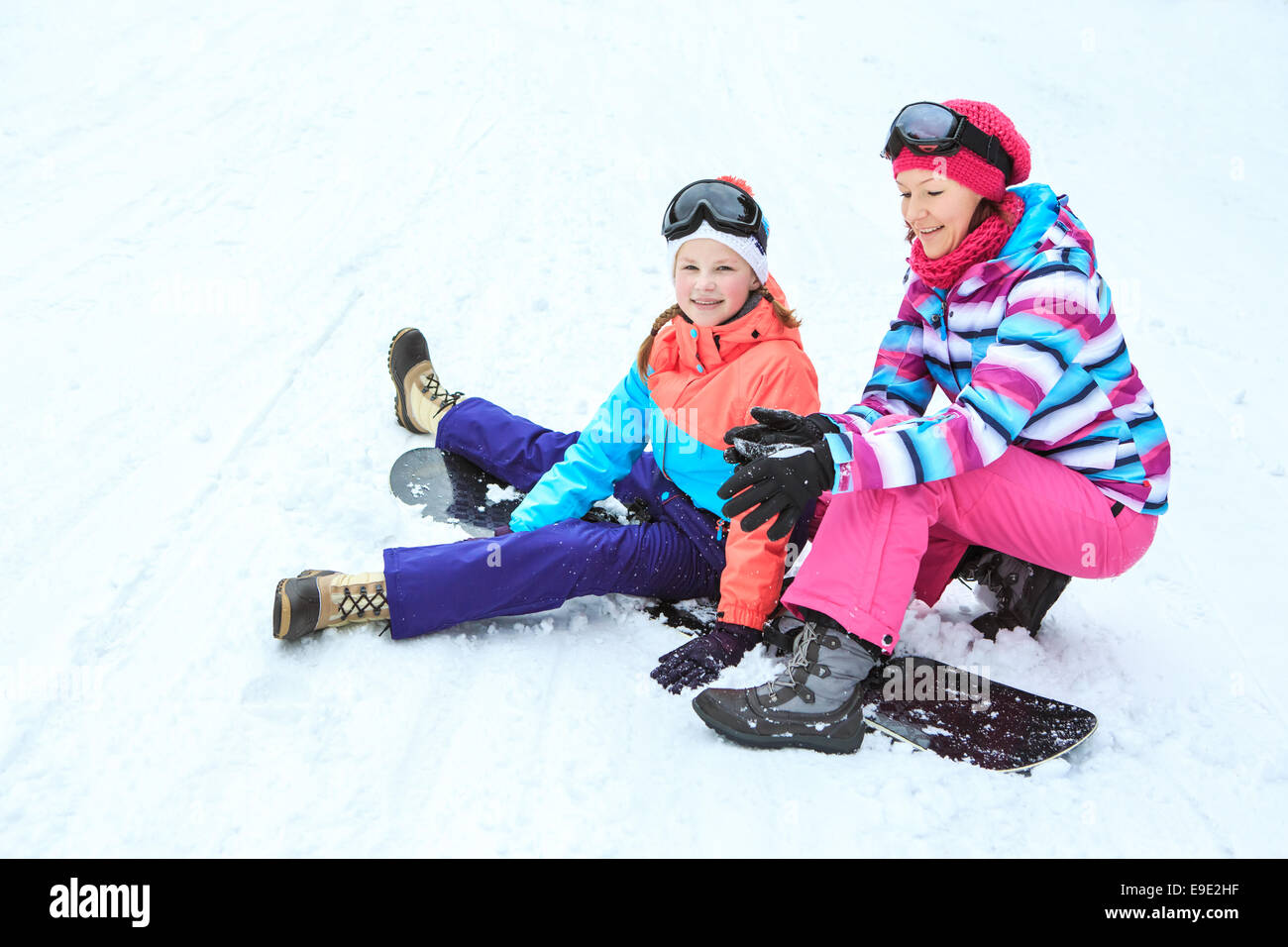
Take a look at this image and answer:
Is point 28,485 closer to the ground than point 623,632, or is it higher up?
higher up

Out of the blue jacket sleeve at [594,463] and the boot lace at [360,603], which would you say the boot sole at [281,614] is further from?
the blue jacket sleeve at [594,463]

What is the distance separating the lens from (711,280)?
2795mm

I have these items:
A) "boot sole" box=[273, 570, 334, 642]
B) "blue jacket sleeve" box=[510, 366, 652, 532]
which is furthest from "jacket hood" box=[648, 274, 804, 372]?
"boot sole" box=[273, 570, 334, 642]

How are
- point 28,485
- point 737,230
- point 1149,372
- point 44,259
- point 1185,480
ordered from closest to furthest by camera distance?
1. point 737,230
2. point 28,485
3. point 1185,480
4. point 44,259
5. point 1149,372

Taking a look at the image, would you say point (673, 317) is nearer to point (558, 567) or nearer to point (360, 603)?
point (558, 567)

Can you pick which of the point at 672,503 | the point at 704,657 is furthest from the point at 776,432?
the point at 672,503

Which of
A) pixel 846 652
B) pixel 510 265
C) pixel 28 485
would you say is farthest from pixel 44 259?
pixel 846 652

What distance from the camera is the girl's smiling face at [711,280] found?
2.79 m

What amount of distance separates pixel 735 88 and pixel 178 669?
700 cm

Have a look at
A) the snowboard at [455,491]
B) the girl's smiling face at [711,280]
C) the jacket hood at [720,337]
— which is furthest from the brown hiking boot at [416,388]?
the girl's smiling face at [711,280]

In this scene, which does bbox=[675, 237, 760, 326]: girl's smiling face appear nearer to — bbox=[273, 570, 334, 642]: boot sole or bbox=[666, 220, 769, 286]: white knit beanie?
bbox=[666, 220, 769, 286]: white knit beanie

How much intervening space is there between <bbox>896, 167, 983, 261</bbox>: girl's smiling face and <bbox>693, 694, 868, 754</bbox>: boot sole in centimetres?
130
